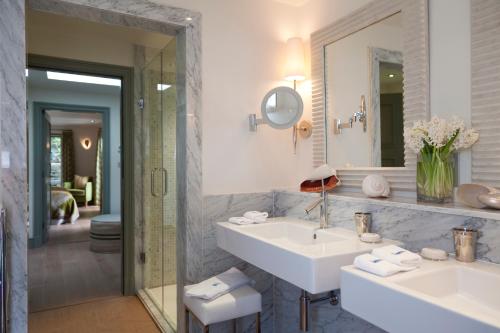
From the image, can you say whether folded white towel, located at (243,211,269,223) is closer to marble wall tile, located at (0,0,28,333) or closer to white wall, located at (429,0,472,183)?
white wall, located at (429,0,472,183)

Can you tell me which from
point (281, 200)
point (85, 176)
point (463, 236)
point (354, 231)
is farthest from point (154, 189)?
point (85, 176)

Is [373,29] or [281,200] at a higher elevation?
[373,29]

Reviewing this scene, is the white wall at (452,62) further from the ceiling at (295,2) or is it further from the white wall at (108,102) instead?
the white wall at (108,102)

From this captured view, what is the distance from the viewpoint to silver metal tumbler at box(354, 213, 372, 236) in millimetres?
1765

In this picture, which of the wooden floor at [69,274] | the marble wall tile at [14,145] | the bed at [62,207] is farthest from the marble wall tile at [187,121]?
the bed at [62,207]

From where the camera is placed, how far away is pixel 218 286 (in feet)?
6.21

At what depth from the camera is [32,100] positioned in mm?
5035

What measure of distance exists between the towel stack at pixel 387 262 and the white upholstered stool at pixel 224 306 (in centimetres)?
81

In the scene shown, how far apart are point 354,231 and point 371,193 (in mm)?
222

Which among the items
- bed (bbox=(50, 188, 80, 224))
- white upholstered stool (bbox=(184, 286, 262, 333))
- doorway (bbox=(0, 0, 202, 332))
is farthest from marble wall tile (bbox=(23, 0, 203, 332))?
bed (bbox=(50, 188, 80, 224))

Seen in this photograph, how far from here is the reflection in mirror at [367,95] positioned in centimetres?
188

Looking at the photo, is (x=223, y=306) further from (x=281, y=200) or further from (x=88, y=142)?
(x=88, y=142)

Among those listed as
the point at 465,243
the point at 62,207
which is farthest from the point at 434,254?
the point at 62,207

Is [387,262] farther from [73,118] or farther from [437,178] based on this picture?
[73,118]
